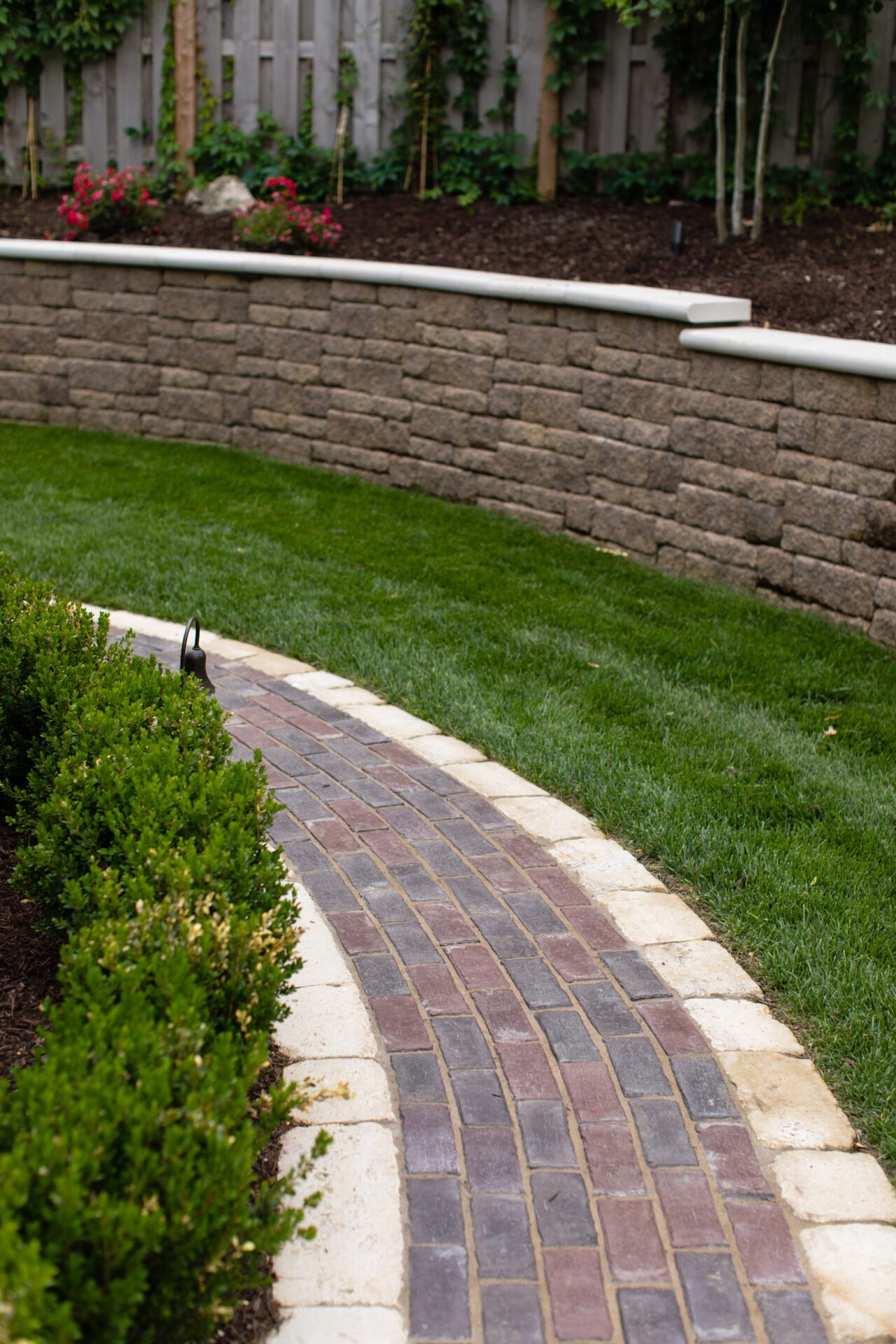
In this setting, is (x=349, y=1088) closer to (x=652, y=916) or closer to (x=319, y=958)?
(x=319, y=958)

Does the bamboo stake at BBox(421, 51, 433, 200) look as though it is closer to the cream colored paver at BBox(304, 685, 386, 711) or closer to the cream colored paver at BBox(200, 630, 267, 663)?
the cream colored paver at BBox(200, 630, 267, 663)

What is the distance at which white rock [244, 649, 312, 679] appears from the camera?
15.4 feet

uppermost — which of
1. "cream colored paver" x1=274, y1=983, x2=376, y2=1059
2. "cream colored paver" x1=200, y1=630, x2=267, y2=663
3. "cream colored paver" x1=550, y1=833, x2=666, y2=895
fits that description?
"cream colored paver" x1=200, y1=630, x2=267, y2=663

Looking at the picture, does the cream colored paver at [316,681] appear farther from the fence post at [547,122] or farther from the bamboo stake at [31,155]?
the bamboo stake at [31,155]

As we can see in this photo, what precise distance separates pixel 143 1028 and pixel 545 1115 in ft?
3.07

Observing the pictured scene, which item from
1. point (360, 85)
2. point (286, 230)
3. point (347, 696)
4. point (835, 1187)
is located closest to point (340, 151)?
point (360, 85)

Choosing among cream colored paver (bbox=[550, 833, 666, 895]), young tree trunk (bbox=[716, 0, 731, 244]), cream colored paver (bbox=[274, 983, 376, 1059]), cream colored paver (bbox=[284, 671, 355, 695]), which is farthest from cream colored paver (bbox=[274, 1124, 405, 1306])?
young tree trunk (bbox=[716, 0, 731, 244])

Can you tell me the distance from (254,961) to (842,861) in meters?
1.85

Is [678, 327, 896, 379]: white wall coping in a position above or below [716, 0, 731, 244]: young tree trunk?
below

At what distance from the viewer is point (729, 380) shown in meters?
5.48

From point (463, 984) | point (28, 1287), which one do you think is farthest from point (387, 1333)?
point (463, 984)

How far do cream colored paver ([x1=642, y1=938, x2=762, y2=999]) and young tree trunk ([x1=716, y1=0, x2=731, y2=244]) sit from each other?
17.1 feet

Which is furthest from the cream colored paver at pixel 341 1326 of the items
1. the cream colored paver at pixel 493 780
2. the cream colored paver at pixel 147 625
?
the cream colored paver at pixel 147 625

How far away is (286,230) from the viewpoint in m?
7.86
